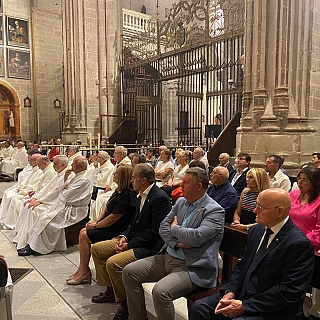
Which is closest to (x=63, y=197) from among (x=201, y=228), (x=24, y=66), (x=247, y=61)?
(x=201, y=228)

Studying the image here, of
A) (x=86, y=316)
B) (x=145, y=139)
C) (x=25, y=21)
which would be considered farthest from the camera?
(x=25, y=21)

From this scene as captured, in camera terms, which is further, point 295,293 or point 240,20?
point 240,20

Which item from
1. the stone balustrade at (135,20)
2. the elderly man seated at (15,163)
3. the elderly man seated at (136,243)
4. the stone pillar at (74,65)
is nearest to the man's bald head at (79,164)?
the elderly man seated at (136,243)

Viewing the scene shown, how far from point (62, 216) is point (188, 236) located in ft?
9.62

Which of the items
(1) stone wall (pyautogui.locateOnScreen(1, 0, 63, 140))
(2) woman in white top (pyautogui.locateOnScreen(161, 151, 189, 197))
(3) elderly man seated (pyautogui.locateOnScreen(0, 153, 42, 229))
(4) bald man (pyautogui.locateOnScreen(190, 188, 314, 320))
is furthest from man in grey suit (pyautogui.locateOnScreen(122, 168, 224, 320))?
(1) stone wall (pyautogui.locateOnScreen(1, 0, 63, 140))

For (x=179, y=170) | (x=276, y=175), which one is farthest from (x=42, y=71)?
(x=276, y=175)

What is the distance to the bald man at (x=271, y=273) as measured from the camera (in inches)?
84.4

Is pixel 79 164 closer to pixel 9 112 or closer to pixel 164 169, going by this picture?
pixel 164 169

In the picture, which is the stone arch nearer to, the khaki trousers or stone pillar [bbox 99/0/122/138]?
stone pillar [bbox 99/0/122/138]

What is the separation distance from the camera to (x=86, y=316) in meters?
3.39

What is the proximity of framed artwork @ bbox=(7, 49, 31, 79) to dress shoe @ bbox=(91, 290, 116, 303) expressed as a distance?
17.3 metres

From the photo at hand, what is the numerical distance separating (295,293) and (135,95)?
1290cm

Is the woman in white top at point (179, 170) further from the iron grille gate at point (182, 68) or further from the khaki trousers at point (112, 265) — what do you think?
the iron grille gate at point (182, 68)

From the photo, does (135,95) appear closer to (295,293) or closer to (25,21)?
(25,21)
